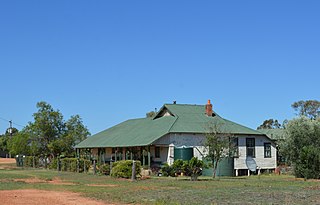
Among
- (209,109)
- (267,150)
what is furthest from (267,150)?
(209,109)

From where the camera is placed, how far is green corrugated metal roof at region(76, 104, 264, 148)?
46.0 m

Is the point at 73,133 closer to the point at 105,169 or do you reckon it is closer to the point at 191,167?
the point at 105,169

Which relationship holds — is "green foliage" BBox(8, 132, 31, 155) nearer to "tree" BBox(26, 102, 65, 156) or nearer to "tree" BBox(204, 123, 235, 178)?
"tree" BBox(26, 102, 65, 156)

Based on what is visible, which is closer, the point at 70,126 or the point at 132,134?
the point at 132,134

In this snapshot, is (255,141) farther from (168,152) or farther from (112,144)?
(112,144)

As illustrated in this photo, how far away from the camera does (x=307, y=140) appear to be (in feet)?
142

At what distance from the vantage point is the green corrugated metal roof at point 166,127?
4604cm

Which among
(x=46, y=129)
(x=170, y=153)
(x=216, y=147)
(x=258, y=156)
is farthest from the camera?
(x=46, y=129)

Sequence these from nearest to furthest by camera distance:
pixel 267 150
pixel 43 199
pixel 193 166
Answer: pixel 43 199, pixel 193 166, pixel 267 150

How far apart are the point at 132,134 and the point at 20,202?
30.1 metres

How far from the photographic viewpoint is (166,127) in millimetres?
46750

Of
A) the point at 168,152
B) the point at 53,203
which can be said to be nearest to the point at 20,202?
the point at 53,203

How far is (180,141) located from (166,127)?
73.2 inches

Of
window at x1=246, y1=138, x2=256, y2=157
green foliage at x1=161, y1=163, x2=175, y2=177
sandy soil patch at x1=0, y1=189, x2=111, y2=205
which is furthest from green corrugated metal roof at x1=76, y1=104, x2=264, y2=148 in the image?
sandy soil patch at x1=0, y1=189, x2=111, y2=205
